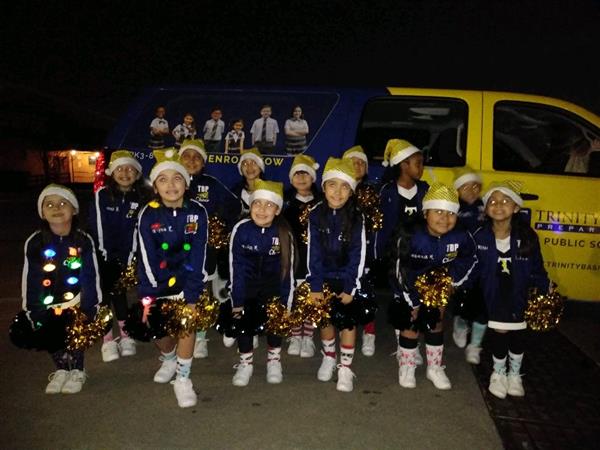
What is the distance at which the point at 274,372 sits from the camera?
12.1 feet

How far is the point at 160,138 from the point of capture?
513cm

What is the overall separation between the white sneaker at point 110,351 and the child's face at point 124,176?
4.12 feet

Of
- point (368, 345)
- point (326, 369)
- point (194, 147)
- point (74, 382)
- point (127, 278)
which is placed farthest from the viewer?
point (194, 147)

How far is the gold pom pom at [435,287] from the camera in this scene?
346 cm

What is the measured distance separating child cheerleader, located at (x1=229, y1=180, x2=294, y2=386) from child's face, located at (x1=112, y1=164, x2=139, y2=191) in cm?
109

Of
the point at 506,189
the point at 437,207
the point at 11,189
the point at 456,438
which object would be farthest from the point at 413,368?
the point at 11,189

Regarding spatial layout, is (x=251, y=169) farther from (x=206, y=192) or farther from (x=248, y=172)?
(x=206, y=192)

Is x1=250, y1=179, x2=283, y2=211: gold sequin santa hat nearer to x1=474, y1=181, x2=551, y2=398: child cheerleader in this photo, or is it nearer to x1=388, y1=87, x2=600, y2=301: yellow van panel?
x1=474, y1=181, x2=551, y2=398: child cheerleader

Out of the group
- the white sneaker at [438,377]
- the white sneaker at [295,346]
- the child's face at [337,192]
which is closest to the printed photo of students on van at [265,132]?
the child's face at [337,192]

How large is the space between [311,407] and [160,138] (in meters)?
3.13

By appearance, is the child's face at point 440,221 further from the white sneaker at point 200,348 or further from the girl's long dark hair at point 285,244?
the white sneaker at point 200,348

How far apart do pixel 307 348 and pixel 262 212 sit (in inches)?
52.5

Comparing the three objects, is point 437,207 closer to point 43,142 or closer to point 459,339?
point 459,339

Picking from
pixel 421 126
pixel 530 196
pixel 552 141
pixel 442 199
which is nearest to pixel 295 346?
pixel 442 199
